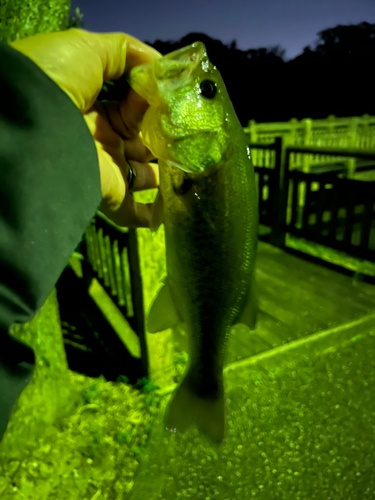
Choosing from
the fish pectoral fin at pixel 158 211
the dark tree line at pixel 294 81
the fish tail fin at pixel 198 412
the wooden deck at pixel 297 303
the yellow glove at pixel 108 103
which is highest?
the dark tree line at pixel 294 81

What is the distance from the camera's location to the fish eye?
1533 mm

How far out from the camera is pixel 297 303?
4.98 m

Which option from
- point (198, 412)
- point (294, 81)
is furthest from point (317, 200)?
point (294, 81)

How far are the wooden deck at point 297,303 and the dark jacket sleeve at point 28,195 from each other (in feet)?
9.47

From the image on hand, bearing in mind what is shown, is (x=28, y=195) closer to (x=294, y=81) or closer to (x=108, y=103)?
(x=108, y=103)

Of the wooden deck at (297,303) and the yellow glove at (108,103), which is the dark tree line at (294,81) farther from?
the yellow glove at (108,103)

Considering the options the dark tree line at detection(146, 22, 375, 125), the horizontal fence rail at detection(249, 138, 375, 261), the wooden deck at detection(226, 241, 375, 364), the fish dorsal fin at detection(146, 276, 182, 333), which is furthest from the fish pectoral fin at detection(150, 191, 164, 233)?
the dark tree line at detection(146, 22, 375, 125)

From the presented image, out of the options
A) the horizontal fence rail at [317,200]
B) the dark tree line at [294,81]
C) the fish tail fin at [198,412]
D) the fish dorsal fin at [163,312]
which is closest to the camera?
the fish dorsal fin at [163,312]

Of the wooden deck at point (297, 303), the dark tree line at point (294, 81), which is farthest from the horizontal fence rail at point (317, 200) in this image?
the dark tree line at point (294, 81)

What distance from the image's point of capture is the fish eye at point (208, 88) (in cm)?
153

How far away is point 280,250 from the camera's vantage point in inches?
272

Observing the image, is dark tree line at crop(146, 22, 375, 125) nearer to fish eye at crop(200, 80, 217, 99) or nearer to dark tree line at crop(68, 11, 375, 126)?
dark tree line at crop(68, 11, 375, 126)

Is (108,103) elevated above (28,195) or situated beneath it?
elevated above

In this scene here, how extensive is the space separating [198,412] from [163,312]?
22.0 inches
